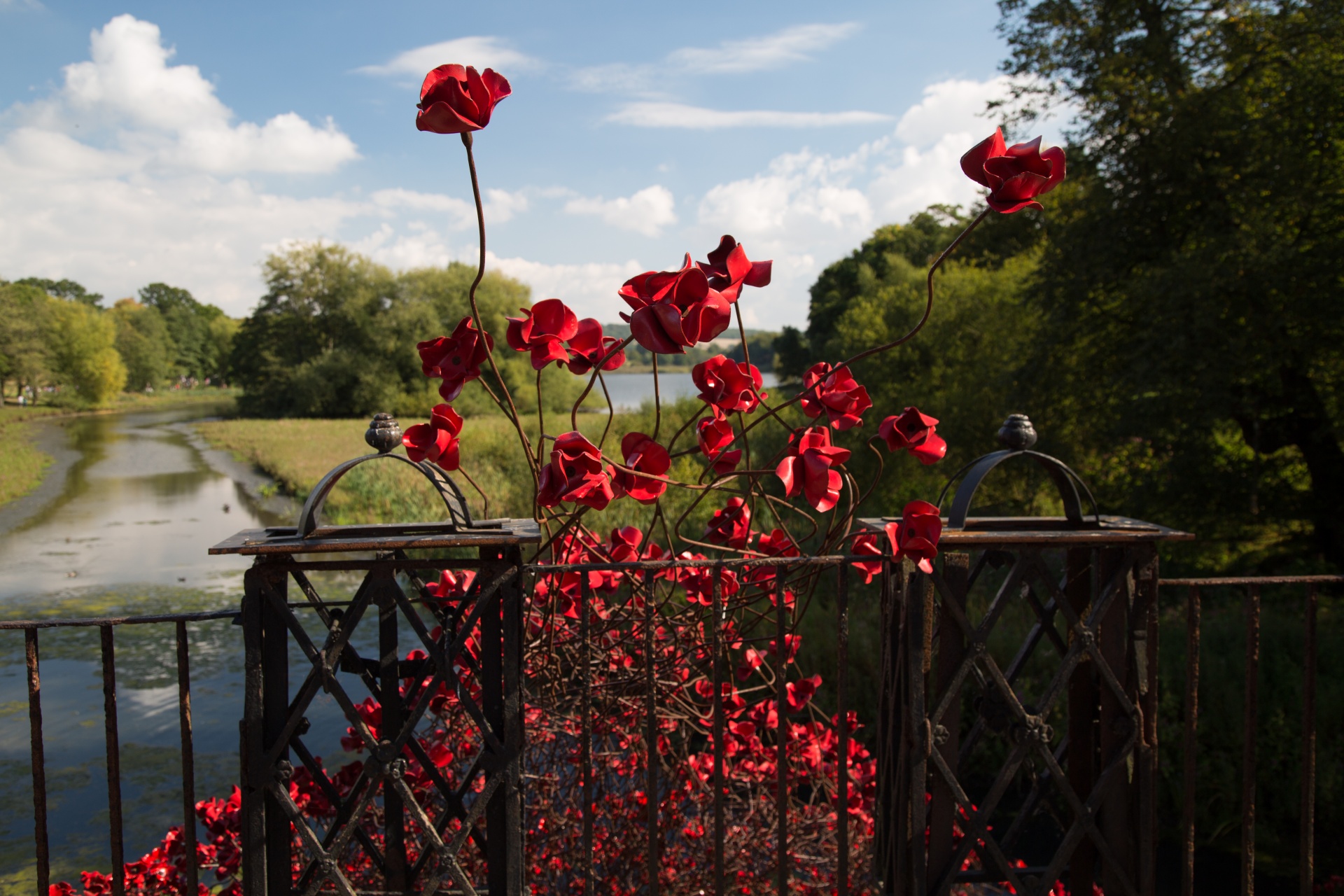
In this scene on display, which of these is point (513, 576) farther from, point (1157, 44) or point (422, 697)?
point (1157, 44)

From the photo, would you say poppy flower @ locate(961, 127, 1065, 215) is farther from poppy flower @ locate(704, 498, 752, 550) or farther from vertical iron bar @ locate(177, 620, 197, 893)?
vertical iron bar @ locate(177, 620, 197, 893)

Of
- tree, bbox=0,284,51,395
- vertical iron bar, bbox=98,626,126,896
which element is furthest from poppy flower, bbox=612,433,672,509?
tree, bbox=0,284,51,395

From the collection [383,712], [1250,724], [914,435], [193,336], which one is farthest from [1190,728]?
[193,336]

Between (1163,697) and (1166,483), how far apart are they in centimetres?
361

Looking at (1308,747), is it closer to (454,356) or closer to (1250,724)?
(1250,724)

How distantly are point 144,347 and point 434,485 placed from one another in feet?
239

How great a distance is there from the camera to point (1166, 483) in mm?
9062

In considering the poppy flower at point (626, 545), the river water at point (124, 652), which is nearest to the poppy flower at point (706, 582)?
the poppy flower at point (626, 545)

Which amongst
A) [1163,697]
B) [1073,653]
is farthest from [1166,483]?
[1073,653]

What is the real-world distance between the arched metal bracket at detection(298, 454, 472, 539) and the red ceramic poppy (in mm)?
320

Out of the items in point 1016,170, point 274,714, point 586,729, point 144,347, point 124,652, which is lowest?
point 124,652

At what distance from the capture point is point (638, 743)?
2533 mm

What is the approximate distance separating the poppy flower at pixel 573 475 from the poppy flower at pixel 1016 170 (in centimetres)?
87

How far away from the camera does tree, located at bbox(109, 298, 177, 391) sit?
2484 inches
